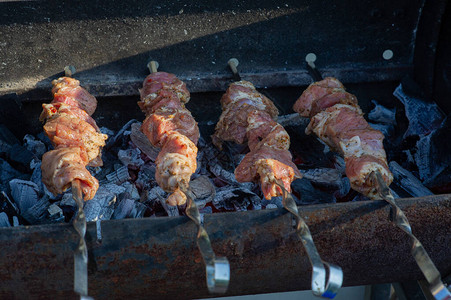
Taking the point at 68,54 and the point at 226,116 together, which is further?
the point at 68,54

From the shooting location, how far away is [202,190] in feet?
9.61

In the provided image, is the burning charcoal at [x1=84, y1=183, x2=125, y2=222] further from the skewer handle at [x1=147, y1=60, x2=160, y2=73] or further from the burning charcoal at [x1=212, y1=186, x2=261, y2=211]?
the skewer handle at [x1=147, y1=60, x2=160, y2=73]

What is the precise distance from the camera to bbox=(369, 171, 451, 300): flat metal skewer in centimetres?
149

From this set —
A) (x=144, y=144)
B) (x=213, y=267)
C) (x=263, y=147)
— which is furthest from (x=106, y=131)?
(x=213, y=267)

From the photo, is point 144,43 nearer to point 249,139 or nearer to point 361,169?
point 249,139

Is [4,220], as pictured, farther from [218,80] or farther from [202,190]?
[218,80]

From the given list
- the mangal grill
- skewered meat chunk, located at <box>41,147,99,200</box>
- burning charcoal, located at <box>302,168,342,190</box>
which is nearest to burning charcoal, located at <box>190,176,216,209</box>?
the mangal grill

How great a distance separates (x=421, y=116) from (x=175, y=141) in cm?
200

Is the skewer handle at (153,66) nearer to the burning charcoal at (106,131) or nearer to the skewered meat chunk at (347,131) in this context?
the burning charcoal at (106,131)

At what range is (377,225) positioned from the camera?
193 centimetres

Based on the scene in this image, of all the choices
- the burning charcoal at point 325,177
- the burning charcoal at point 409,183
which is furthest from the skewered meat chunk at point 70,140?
the burning charcoal at point 409,183

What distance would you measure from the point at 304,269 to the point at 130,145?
70.5 inches

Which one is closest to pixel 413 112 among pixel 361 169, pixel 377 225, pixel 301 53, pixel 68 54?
pixel 301 53

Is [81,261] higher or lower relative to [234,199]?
lower
